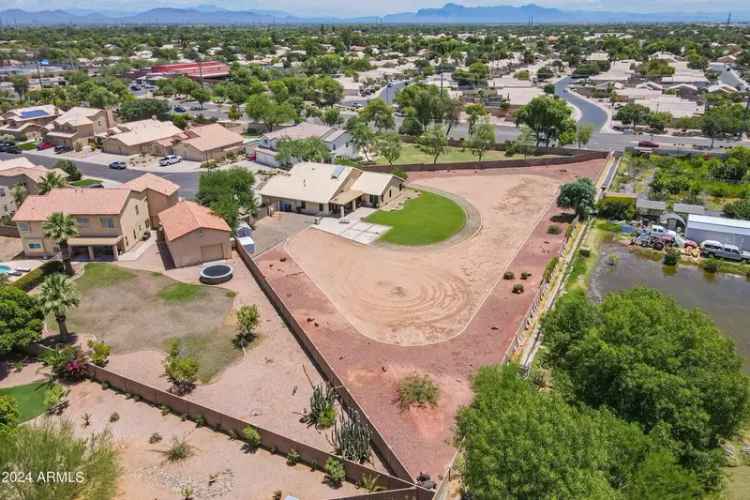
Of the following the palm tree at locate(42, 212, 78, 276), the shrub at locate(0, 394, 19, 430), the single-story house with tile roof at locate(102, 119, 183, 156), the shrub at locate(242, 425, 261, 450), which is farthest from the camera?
the single-story house with tile roof at locate(102, 119, 183, 156)

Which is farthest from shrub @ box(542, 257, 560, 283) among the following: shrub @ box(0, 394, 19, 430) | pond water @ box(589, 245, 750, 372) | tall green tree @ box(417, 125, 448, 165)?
shrub @ box(0, 394, 19, 430)

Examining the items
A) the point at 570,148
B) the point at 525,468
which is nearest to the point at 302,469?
the point at 525,468

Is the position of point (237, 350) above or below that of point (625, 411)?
below

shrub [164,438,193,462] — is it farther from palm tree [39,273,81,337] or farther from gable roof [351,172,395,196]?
gable roof [351,172,395,196]

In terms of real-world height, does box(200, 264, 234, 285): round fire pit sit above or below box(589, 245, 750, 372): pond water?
above

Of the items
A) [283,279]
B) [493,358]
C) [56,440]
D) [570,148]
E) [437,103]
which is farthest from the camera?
[437,103]

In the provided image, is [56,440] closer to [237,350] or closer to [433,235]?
[237,350]

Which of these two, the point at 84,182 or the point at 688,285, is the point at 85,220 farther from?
the point at 688,285

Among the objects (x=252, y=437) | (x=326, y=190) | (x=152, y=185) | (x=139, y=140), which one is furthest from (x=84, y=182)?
(x=252, y=437)
